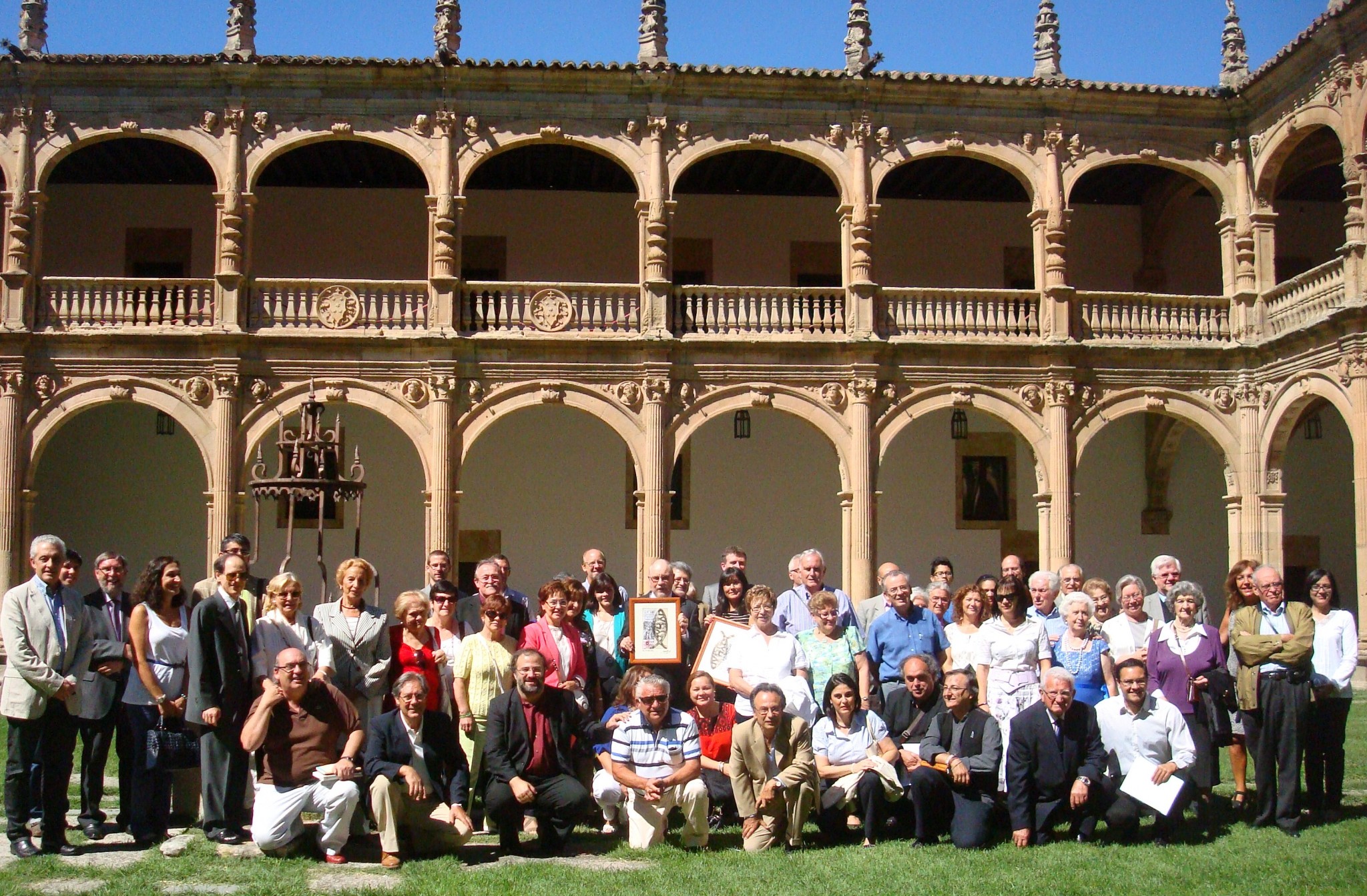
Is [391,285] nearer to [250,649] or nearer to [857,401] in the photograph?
[857,401]

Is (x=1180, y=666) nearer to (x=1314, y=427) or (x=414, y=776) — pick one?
(x=414, y=776)

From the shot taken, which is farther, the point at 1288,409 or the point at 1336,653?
the point at 1288,409

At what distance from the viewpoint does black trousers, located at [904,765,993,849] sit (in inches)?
317

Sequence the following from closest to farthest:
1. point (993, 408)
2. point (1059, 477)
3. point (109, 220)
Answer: point (1059, 477) → point (993, 408) → point (109, 220)

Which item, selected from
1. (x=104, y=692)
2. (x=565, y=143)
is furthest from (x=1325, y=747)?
(x=565, y=143)

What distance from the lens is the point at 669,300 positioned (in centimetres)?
1895

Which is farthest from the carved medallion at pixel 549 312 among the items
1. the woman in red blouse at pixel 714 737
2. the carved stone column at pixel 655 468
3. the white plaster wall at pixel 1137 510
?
the woman in red blouse at pixel 714 737

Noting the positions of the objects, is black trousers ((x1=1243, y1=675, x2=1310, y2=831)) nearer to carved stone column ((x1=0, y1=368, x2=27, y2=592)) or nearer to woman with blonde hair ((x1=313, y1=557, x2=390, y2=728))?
woman with blonde hair ((x1=313, y1=557, x2=390, y2=728))

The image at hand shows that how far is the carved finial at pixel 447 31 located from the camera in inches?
726

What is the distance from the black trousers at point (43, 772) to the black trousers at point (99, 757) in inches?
9.7

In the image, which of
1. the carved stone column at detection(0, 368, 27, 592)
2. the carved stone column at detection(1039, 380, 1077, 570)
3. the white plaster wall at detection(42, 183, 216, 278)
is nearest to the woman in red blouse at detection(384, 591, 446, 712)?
the carved stone column at detection(0, 368, 27, 592)

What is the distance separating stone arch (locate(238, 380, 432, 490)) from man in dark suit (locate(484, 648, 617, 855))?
10452 millimetres

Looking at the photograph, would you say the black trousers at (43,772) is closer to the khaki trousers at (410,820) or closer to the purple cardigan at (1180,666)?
the khaki trousers at (410,820)

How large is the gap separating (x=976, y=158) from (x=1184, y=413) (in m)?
4.93
